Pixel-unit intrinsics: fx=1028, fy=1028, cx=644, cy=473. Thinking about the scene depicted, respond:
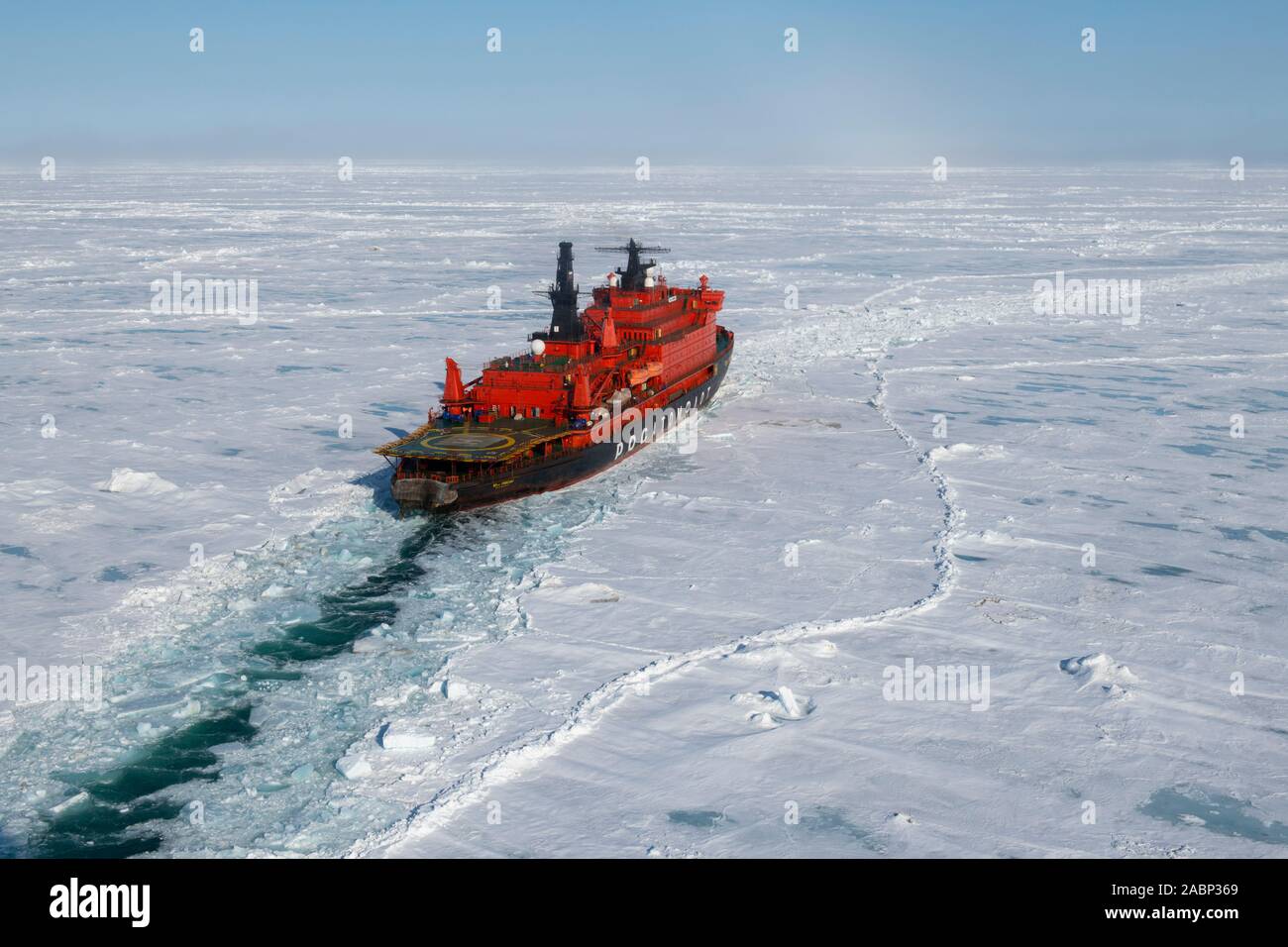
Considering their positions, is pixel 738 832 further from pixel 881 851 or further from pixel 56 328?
pixel 56 328

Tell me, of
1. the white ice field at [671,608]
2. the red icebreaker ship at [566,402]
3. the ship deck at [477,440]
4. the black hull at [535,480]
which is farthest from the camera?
the red icebreaker ship at [566,402]

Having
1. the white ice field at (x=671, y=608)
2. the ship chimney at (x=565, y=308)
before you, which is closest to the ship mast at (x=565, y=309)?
the ship chimney at (x=565, y=308)

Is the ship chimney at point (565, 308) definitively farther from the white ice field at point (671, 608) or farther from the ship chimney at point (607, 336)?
the white ice field at point (671, 608)

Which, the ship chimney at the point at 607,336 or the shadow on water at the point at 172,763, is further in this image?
the ship chimney at the point at 607,336

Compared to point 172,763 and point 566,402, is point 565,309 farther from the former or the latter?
point 172,763

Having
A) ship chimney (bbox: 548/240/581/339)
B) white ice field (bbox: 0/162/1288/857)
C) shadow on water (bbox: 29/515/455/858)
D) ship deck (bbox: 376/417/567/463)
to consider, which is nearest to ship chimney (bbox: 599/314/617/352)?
ship chimney (bbox: 548/240/581/339)

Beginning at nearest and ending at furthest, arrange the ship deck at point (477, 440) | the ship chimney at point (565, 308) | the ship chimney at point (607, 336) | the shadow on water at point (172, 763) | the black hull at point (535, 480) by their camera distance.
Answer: the shadow on water at point (172, 763), the black hull at point (535, 480), the ship deck at point (477, 440), the ship chimney at point (565, 308), the ship chimney at point (607, 336)

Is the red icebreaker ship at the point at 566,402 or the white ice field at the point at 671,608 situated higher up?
the red icebreaker ship at the point at 566,402
